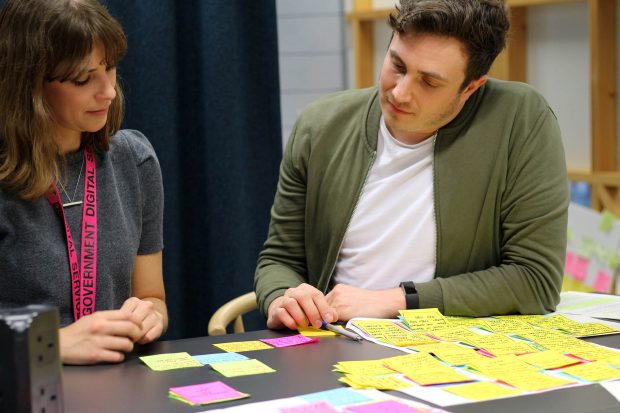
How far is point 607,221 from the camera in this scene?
9.27ft

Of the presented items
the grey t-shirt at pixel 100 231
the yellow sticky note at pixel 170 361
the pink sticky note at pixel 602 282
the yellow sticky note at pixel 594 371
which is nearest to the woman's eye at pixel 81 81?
the grey t-shirt at pixel 100 231

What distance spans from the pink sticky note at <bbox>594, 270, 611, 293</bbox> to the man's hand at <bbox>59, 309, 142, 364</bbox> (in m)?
1.86

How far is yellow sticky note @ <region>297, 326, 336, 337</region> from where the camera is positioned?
1.57 meters

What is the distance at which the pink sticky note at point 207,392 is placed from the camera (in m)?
1.17

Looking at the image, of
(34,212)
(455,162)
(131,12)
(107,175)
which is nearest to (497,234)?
(455,162)

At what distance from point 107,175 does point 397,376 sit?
81 cm

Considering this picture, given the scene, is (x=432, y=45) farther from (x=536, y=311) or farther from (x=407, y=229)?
(x=536, y=311)

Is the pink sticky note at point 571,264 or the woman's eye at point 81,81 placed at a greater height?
the woman's eye at point 81,81

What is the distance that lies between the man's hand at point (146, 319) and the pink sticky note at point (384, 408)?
1.67 ft

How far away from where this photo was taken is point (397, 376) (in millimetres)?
1281

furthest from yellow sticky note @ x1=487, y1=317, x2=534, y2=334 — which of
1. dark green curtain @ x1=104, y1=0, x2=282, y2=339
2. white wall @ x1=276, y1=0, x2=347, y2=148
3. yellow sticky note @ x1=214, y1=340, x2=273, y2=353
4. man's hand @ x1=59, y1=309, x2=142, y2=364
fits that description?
white wall @ x1=276, y1=0, x2=347, y2=148

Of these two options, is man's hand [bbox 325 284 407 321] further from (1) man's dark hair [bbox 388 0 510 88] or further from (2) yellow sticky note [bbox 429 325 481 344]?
(1) man's dark hair [bbox 388 0 510 88]

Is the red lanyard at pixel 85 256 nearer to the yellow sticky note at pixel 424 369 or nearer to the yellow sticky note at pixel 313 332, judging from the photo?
the yellow sticky note at pixel 313 332

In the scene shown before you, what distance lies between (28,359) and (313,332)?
685 millimetres
